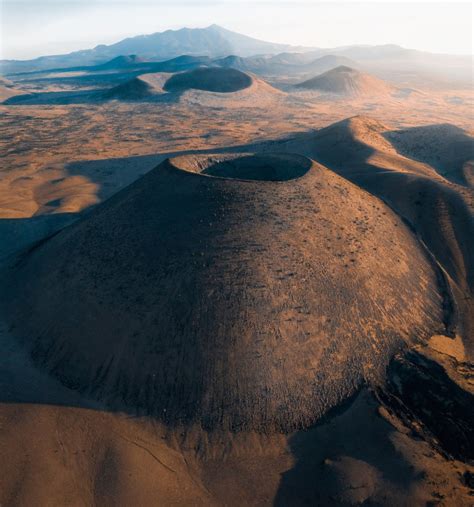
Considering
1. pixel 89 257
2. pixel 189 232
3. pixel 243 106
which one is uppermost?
pixel 189 232

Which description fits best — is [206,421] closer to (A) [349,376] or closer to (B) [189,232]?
(A) [349,376]

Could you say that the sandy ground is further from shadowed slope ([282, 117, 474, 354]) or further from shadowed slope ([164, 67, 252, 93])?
shadowed slope ([164, 67, 252, 93])

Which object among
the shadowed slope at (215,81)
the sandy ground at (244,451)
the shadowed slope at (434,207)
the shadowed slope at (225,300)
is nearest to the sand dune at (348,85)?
the shadowed slope at (215,81)

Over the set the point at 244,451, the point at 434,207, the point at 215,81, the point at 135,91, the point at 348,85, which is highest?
the point at 434,207

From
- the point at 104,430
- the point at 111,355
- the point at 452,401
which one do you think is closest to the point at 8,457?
the point at 104,430

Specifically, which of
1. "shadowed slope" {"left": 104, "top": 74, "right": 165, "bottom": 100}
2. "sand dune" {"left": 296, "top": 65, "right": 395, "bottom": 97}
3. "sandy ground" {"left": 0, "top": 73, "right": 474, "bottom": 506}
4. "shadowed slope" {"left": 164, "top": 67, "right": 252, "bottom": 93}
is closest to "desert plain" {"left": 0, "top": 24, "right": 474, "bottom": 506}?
"sandy ground" {"left": 0, "top": 73, "right": 474, "bottom": 506}

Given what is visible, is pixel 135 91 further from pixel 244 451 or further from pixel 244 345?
pixel 244 451

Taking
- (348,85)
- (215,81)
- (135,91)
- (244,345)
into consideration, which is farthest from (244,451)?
(348,85)
